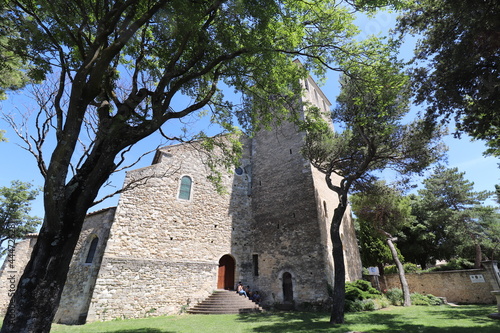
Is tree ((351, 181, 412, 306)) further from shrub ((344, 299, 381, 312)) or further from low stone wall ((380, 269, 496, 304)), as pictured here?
shrub ((344, 299, 381, 312))

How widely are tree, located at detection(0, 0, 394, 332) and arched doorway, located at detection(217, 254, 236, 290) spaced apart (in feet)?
32.2

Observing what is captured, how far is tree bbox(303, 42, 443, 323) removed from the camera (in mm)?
7473

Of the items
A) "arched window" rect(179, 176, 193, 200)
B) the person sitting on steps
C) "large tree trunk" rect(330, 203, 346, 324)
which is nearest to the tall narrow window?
the person sitting on steps

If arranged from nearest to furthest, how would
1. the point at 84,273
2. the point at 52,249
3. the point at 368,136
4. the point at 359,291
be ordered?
the point at 52,249 < the point at 368,136 < the point at 84,273 < the point at 359,291

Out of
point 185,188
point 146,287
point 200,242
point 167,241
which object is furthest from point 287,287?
point 185,188

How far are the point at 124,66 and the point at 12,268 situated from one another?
14.3m

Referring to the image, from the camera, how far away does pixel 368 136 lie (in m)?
10.7

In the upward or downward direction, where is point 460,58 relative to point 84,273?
upward

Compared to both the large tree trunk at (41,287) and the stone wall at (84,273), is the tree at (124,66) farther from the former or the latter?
the stone wall at (84,273)

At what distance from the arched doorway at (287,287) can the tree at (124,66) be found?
9622 millimetres

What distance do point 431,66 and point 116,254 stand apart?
49.1 feet

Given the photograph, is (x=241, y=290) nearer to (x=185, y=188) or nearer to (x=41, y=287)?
(x=185, y=188)

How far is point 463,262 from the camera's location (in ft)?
59.7

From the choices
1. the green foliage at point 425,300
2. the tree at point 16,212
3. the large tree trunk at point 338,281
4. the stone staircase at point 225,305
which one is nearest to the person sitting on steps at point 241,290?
the stone staircase at point 225,305
